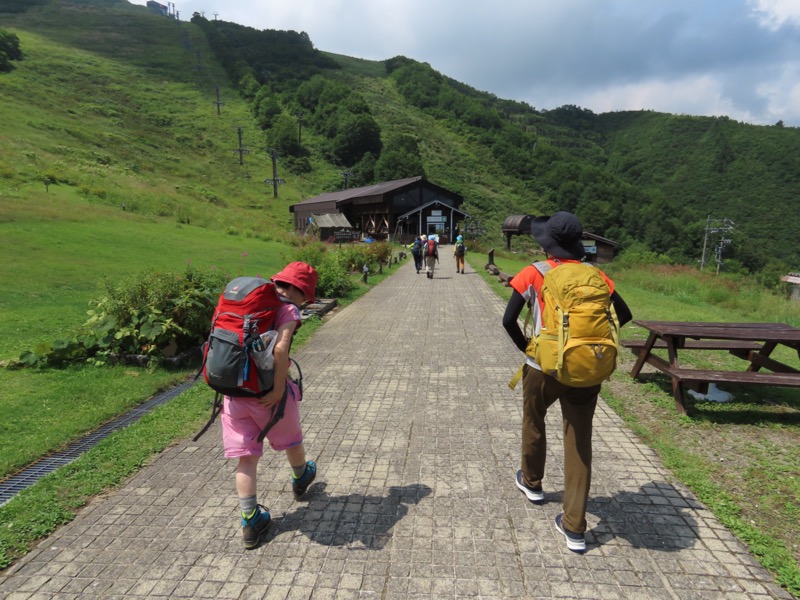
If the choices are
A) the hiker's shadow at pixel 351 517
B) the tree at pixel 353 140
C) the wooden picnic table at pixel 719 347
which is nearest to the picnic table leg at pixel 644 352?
the wooden picnic table at pixel 719 347

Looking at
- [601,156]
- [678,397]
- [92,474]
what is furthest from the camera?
[601,156]

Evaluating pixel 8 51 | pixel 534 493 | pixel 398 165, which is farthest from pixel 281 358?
pixel 8 51

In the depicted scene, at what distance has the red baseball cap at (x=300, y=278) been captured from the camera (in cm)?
268

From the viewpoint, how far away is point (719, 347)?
5.41m

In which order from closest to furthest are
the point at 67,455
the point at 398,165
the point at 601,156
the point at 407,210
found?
the point at 67,455
the point at 407,210
the point at 398,165
the point at 601,156

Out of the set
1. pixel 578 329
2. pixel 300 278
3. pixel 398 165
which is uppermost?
pixel 398 165

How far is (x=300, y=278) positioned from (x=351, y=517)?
5.28 ft

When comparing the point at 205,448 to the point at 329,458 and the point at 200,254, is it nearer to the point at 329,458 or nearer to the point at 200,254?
the point at 329,458

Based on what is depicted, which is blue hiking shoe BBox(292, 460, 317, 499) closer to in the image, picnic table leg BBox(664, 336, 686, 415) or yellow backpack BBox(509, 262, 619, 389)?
yellow backpack BBox(509, 262, 619, 389)

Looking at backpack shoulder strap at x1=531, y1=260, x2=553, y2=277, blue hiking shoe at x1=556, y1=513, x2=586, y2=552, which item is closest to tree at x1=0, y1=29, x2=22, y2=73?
backpack shoulder strap at x1=531, y1=260, x2=553, y2=277

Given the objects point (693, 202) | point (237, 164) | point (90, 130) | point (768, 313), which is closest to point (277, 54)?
point (237, 164)

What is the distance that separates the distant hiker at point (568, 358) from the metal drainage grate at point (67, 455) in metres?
3.79

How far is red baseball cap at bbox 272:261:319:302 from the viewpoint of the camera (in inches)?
105

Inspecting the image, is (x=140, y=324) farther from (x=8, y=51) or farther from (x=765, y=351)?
(x=8, y=51)
